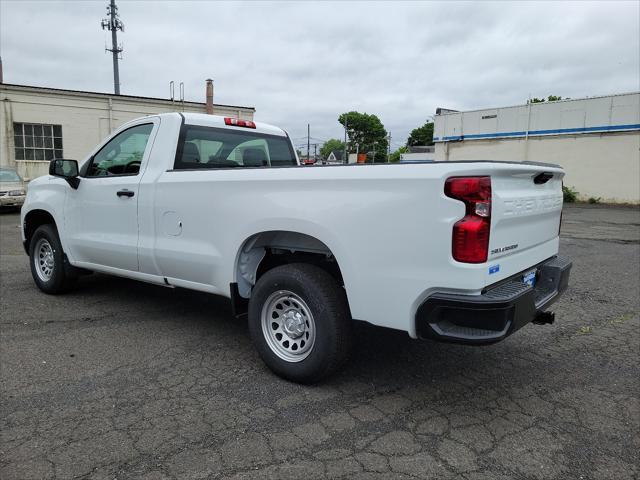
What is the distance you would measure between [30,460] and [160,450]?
0.64 metres

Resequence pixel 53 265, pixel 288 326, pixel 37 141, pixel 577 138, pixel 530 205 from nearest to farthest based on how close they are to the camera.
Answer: pixel 530 205
pixel 288 326
pixel 53 265
pixel 37 141
pixel 577 138

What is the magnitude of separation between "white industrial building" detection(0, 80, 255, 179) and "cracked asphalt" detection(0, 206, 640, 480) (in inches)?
754

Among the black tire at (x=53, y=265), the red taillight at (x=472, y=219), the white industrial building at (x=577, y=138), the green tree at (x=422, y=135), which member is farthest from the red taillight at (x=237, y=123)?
the green tree at (x=422, y=135)

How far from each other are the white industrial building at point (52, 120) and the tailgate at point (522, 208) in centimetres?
2285

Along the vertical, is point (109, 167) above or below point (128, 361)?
above

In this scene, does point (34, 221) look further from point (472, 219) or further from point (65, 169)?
point (472, 219)

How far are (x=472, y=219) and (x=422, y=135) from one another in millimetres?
88760

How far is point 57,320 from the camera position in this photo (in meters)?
4.93

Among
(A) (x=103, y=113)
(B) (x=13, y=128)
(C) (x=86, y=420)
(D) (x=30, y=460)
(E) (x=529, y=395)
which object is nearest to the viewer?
(D) (x=30, y=460)

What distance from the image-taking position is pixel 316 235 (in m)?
3.25

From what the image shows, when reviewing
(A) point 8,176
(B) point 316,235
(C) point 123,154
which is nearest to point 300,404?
(B) point 316,235

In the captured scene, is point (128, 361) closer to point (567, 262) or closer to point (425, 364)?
point (425, 364)

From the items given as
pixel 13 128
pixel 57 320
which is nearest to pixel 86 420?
pixel 57 320

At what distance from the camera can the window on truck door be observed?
14.9ft
